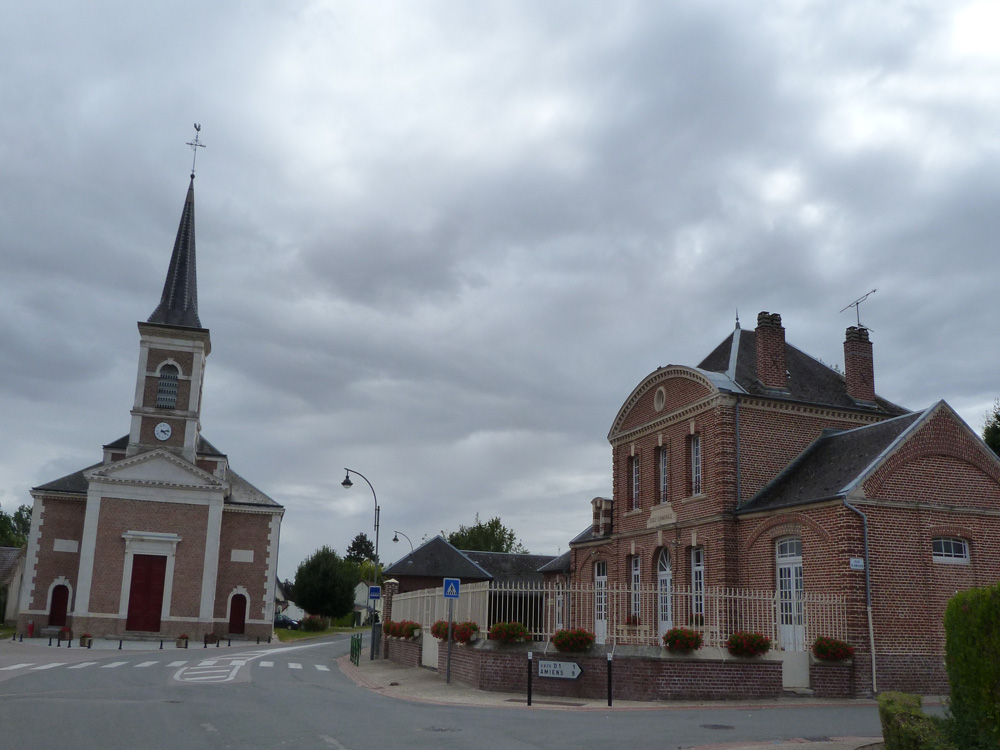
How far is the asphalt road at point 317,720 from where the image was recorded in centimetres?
1063

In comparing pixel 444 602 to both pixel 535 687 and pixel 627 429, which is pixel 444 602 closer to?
pixel 535 687

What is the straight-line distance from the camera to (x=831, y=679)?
1773 cm

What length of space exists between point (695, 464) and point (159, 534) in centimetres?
2700

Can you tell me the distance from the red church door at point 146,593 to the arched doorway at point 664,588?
82.4ft

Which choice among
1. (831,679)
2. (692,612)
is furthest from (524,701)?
(831,679)

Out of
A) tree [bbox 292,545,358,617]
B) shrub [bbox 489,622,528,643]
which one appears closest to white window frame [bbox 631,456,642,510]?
shrub [bbox 489,622,528,643]

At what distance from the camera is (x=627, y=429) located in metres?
29.1

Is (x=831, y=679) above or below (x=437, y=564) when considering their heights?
below

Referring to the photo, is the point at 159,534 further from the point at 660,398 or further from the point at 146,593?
the point at 660,398

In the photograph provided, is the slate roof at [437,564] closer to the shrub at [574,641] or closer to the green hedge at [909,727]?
the shrub at [574,641]

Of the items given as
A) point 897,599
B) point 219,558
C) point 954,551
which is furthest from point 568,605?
point 219,558

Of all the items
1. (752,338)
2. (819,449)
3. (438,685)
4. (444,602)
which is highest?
(752,338)

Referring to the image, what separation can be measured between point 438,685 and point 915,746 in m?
12.4

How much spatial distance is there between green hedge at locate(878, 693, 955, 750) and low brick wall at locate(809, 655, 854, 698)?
30.6 feet
